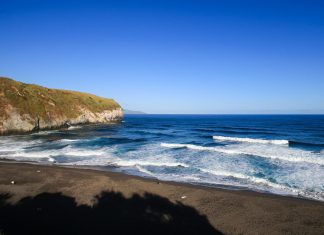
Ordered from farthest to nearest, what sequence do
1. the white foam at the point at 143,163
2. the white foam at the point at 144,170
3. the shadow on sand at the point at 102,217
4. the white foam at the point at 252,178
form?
the white foam at the point at 143,163, the white foam at the point at 144,170, the white foam at the point at 252,178, the shadow on sand at the point at 102,217

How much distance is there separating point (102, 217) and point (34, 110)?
141ft

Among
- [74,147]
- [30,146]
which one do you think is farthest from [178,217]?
[30,146]

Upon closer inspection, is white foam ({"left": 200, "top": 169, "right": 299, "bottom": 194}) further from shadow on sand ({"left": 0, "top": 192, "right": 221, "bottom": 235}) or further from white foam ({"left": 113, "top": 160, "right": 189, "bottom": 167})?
shadow on sand ({"left": 0, "top": 192, "right": 221, "bottom": 235})

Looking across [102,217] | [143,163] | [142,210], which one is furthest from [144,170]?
[102,217]

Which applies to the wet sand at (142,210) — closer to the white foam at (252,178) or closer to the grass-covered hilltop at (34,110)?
the white foam at (252,178)

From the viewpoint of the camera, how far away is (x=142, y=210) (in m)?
10.4

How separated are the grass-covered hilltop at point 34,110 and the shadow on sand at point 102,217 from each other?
34.8 metres

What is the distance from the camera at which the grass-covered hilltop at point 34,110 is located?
136 feet

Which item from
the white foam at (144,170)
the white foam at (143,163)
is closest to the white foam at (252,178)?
the white foam at (143,163)

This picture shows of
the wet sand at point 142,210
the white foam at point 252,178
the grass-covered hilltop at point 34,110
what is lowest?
the white foam at point 252,178

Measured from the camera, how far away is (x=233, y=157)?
23.7 meters

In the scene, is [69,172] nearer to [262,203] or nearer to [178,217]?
[178,217]

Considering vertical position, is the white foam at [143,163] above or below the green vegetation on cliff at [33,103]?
below

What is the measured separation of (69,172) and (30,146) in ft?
51.0
